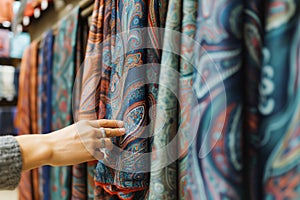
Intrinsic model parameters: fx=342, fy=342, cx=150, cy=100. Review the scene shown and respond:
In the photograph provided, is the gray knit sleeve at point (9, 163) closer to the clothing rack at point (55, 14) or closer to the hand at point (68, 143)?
the hand at point (68, 143)

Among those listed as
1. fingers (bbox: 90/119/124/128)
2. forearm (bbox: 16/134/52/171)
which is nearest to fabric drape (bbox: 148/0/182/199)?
fingers (bbox: 90/119/124/128)

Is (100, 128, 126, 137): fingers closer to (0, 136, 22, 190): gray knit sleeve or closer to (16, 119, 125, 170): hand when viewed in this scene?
(16, 119, 125, 170): hand

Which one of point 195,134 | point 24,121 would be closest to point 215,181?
point 195,134

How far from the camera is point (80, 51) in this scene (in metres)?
1.06

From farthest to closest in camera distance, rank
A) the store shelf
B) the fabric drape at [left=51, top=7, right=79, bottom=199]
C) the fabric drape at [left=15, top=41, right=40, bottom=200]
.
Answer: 1. the store shelf
2. the fabric drape at [left=15, top=41, right=40, bottom=200]
3. the fabric drape at [left=51, top=7, right=79, bottom=199]

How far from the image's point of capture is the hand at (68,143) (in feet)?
2.24

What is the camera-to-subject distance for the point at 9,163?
647 mm

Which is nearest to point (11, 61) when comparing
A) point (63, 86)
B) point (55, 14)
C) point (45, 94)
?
point (55, 14)

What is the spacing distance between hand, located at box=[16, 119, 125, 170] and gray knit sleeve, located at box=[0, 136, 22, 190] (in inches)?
0.7

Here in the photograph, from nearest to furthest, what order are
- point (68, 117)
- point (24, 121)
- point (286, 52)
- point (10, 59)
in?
point (286, 52)
point (68, 117)
point (24, 121)
point (10, 59)

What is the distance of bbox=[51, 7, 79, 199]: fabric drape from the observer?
1050 mm

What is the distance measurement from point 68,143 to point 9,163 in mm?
115

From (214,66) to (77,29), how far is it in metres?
0.69

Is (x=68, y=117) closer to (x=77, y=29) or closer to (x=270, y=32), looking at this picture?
(x=77, y=29)
